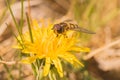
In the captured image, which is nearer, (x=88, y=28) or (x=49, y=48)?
(x=49, y=48)

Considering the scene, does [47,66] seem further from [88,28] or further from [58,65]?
[88,28]

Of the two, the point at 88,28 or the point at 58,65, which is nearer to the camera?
the point at 58,65

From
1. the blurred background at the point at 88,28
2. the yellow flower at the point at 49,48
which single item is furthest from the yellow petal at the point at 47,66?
the blurred background at the point at 88,28

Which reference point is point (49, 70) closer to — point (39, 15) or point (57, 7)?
point (39, 15)

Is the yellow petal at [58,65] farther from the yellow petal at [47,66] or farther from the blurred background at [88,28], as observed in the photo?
the blurred background at [88,28]

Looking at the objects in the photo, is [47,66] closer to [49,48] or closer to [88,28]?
[49,48]

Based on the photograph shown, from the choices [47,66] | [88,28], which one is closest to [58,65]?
[47,66]

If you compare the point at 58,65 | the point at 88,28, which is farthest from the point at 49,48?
the point at 88,28

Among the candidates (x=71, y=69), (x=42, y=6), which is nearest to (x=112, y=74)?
(x=71, y=69)
